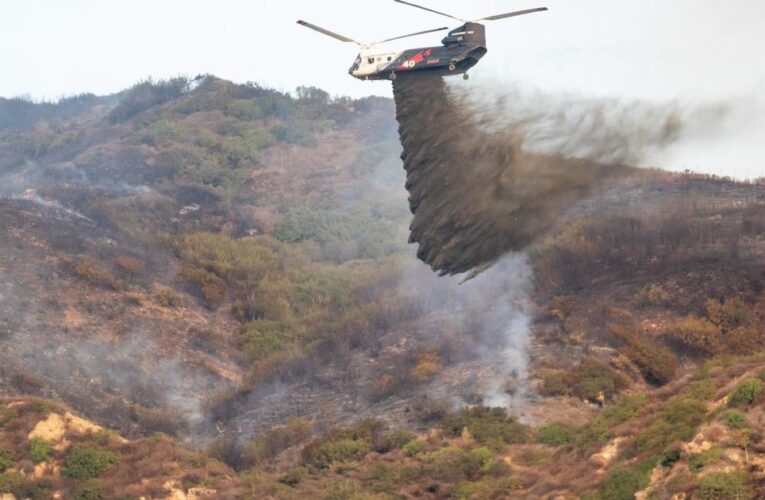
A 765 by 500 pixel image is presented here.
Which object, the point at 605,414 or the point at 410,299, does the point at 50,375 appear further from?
the point at 605,414

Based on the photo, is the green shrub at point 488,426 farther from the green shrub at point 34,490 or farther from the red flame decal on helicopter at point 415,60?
the green shrub at point 34,490

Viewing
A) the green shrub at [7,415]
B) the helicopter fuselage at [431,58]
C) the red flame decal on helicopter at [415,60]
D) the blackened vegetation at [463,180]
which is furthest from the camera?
the green shrub at [7,415]

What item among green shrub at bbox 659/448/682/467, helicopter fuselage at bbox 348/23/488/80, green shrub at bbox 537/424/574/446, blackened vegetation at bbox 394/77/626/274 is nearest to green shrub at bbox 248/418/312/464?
green shrub at bbox 537/424/574/446

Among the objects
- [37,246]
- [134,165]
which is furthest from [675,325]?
[134,165]

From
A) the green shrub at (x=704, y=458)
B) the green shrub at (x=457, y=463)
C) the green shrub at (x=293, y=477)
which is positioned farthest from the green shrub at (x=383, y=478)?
the green shrub at (x=704, y=458)

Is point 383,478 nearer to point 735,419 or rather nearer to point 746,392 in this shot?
point 746,392
